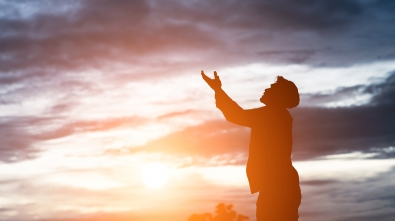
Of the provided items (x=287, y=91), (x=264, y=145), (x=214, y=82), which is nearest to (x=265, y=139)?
(x=264, y=145)

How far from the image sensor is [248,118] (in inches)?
552

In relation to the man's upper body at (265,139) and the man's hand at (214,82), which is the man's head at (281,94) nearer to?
the man's upper body at (265,139)

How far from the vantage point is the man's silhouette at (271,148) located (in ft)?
45.7

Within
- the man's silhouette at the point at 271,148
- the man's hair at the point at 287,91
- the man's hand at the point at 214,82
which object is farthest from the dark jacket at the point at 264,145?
the man's hair at the point at 287,91

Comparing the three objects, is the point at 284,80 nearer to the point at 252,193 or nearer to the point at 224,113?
the point at 224,113

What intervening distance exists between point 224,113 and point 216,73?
0.97 meters

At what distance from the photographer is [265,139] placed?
46.5 ft

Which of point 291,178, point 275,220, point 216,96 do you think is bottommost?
point 275,220

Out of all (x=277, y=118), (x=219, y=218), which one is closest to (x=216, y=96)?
(x=277, y=118)

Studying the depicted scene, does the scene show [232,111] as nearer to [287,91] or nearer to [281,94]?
[281,94]

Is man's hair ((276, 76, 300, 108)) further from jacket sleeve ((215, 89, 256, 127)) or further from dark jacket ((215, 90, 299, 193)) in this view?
jacket sleeve ((215, 89, 256, 127))

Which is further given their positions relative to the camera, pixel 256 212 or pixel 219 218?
pixel 219 218

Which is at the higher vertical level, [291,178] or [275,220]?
[291,178]

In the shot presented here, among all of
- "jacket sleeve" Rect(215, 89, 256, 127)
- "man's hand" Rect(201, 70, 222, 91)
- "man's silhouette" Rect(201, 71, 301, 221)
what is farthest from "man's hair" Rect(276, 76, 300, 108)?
"man's hand" Rect(201, 70, 222, 91)
